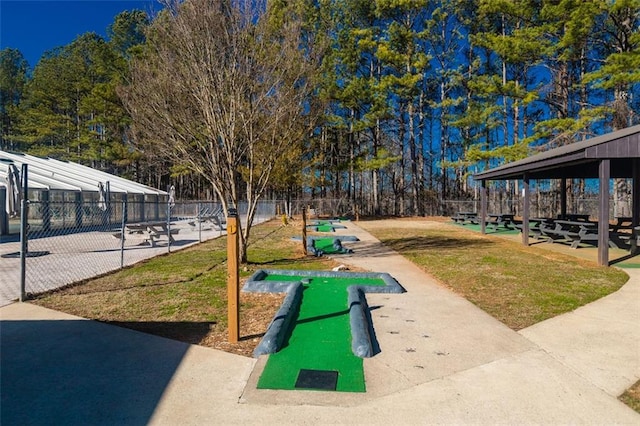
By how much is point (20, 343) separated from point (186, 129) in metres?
4.96

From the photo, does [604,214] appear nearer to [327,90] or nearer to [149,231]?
[149,231]

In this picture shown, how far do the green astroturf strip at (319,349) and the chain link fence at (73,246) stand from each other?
415 cm

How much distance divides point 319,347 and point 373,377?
0.78 metres

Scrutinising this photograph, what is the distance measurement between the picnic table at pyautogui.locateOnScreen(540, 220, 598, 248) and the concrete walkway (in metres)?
7.49

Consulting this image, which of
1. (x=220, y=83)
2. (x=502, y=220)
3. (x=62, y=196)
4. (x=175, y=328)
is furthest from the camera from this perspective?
(x=502, y=220)

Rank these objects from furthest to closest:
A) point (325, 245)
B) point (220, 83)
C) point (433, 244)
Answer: point (433, 244), point (325, 245), point (220, 83)

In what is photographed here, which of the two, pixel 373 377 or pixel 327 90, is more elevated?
pixel 327 90

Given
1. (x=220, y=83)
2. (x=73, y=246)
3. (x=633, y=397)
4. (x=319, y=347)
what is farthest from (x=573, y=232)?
(x=73, y=246)

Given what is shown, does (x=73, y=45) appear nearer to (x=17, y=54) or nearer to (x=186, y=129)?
(x=17, y=54)

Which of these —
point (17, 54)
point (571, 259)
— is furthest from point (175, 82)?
point (17, 54)

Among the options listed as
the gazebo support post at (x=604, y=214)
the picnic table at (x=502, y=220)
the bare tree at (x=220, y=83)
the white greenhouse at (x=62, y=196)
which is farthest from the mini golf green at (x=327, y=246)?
the picnic table at (x=502, y=220)

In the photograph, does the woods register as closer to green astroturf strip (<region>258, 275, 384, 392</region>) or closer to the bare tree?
the bare tree

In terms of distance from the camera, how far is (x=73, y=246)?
1251 centimetres

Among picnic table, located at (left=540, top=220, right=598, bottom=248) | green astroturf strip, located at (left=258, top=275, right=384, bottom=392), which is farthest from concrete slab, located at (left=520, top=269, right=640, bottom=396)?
picnic table, located at (left=540, top=220, right=598, bottom=248)
